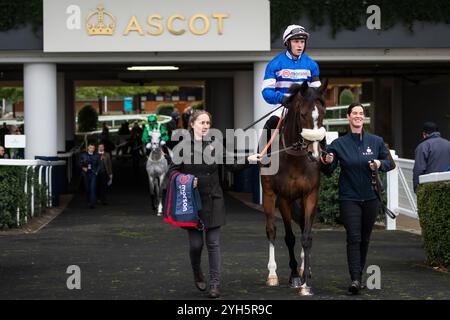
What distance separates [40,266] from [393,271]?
4.35 m

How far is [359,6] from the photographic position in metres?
23.8

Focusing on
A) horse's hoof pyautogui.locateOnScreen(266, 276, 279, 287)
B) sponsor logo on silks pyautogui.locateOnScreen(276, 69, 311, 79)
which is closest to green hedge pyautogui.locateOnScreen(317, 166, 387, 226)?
sponsor logo on silks pyautogui.locateOnScreen(276, 69, 311, 79)

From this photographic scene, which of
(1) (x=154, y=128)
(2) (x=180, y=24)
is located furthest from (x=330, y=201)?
(2) (x=180, y=24)

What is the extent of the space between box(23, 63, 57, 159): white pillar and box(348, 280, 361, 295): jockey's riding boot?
1544 centimetres

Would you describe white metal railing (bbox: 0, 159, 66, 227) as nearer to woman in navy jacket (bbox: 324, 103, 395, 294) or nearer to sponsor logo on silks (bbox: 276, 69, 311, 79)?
sponsor logo on silks (bbox: 276, 69, 311, 79)

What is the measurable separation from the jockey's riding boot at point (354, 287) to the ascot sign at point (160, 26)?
1373 centimetres

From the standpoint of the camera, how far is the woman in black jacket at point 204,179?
33.8ft

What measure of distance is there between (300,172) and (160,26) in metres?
13.3

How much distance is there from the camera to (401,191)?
20125 mm

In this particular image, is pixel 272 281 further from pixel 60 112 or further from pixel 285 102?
pixel 60 112

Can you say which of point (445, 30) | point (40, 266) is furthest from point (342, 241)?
point (445, 30)

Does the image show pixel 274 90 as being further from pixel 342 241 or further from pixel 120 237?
pixel 120 237
